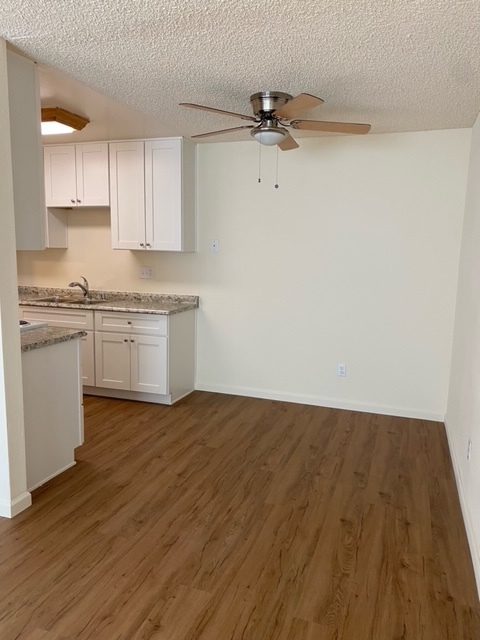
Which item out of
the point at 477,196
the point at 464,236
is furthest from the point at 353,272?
the point at 477,196

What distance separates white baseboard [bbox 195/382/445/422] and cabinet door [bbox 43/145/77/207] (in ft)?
7.35

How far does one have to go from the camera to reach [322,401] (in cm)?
427

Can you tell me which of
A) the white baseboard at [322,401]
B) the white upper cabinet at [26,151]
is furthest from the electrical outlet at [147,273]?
the white upper cabinet at [26,151]

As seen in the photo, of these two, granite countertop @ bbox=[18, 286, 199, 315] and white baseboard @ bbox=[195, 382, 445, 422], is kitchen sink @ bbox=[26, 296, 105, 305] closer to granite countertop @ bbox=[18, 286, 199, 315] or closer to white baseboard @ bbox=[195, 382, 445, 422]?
granite countertop @ bbox=[18, 286, 199, 315]

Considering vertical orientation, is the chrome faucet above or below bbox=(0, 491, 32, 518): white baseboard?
above

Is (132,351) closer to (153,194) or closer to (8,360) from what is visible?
(153,194)

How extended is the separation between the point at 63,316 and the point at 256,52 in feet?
9.90

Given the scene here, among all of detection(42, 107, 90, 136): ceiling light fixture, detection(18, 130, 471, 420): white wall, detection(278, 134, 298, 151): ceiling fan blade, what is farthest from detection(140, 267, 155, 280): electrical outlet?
detection(278, 134, 298, 151): ceiling fan blade

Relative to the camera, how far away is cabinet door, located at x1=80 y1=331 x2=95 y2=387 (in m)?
4.36

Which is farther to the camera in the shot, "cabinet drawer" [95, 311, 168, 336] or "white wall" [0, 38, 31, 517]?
"cabinet drawer" [95, 311, 168, 336]

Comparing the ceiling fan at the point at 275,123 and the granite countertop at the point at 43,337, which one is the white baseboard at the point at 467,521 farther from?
the granite countertop at the point at 43,337

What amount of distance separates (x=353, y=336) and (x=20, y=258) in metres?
3.67

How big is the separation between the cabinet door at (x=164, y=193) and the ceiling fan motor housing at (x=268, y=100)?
4.61 ft

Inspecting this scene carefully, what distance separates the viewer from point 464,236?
354 cm
